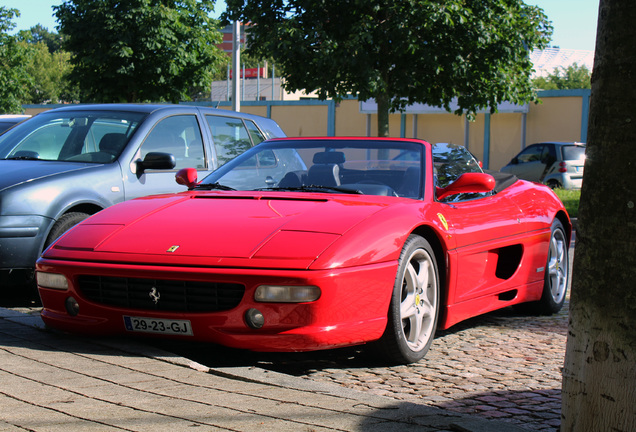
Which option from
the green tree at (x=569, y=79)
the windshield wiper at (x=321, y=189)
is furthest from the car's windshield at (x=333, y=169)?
the green tree at (x=569, y=79)

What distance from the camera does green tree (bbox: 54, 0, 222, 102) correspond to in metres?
25.2

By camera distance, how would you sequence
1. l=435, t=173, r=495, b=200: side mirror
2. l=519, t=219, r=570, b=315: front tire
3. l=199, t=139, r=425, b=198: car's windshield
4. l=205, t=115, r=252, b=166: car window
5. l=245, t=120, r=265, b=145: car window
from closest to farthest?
1. l=435, t=173, r=495, b=200: side mirror
2. l=199, t=139, r=425, b=198: car's windshield
3. l=519, t=219, r=570, b=315: front tire
4. l=205, t=115, r=252, b=166: car window
5. l=245, t=120, r=265, b=145: car window

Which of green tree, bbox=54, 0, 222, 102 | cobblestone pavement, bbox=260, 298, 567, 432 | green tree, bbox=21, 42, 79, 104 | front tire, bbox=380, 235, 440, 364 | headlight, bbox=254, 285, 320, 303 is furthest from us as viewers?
green tree, bbox=21, 42, 79, 104

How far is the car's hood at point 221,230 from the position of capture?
4.24 metres

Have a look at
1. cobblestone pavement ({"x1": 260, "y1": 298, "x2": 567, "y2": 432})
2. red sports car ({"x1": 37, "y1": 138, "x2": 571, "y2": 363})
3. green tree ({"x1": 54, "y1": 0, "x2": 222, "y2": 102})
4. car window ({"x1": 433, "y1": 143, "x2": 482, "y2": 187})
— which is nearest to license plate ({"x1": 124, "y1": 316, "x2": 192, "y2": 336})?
red sports car ({"x1": 37, "y1": 138, "x2": 571, "y2": 363})

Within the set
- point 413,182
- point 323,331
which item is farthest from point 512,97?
point 323,331

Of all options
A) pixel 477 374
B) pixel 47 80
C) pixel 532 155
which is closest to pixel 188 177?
pixel 477 374

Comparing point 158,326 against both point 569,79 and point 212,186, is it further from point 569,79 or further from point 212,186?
point 569,79

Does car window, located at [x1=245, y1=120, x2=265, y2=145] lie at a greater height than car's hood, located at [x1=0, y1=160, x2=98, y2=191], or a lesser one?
greater

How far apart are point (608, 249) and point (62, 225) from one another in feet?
14.6

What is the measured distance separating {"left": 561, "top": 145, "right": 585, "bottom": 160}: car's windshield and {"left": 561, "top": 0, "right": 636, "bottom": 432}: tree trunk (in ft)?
65.5

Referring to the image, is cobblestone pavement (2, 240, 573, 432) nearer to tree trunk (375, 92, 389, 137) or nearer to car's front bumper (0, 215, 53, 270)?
car's front bumper (0, 215, 53, 270)

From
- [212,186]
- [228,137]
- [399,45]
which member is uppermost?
[399,45]

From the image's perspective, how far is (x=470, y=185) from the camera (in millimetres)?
5301
